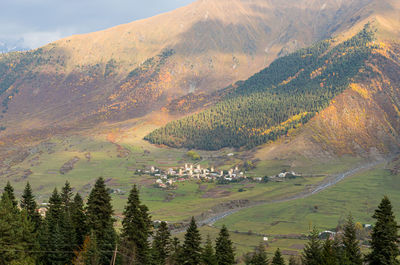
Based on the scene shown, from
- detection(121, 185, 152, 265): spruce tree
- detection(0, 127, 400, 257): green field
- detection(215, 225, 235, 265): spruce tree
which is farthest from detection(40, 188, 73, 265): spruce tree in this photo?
detection(0, 127, 400, 257): green field

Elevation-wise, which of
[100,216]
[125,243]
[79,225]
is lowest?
[125,243]

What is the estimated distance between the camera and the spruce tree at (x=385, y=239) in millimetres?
50906

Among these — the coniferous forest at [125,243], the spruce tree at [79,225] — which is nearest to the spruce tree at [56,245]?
the coniferous forest at [125,243]

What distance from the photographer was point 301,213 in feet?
495

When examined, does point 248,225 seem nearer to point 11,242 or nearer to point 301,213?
point 301,213

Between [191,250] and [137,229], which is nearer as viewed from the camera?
[191,250]

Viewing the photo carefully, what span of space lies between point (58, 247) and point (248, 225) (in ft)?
307

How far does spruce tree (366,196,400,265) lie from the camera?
167ft

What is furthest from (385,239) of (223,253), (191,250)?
(191,250)

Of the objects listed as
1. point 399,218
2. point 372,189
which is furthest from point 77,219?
point 372,189

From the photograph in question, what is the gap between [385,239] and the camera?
168 ft

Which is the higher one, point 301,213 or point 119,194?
point 119,194

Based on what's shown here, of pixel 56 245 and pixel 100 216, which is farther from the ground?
pixel 100 216

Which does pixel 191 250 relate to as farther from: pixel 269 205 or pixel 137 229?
pixel 269 205
